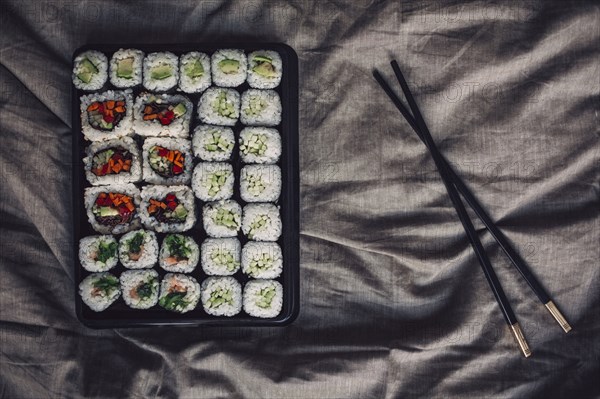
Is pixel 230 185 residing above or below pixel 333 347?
above

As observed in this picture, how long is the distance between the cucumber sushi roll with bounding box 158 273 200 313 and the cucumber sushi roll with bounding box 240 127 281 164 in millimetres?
536

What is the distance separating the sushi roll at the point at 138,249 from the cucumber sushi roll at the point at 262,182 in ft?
1.39

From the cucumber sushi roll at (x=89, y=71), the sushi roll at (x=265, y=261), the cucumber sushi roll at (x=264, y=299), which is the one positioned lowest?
the cucumber sushi roll at (x=264, y=299)

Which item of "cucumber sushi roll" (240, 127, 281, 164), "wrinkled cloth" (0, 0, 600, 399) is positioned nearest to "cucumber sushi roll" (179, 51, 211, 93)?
"wrinkled cloth" (0, 0, 600, 399)

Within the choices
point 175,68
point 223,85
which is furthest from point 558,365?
point 175,68

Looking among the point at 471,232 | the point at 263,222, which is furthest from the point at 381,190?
the point at 263,222

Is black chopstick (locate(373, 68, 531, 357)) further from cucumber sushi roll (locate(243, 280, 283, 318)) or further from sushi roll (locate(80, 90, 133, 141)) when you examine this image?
sushi roll (locate(80, 90, 133, 141))

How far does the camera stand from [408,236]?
8.96ft

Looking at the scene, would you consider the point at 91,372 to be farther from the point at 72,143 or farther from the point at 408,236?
the point at 408,236

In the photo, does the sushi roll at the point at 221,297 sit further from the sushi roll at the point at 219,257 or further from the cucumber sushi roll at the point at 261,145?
the cucumber sushi roll at the point at 261,145

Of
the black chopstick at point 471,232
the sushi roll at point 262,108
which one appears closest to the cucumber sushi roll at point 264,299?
the sushi roll at point 262,108

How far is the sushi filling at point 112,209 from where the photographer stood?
2607 mm

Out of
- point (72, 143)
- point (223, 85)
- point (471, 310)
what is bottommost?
point (471, 310)

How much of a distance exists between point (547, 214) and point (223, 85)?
142cm
